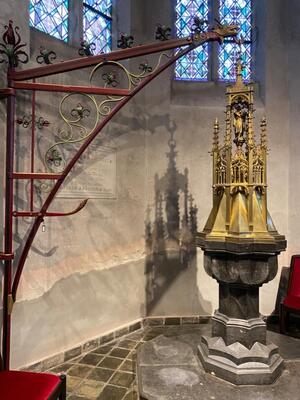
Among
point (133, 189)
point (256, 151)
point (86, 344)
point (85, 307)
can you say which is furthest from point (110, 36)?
point (86, 344)

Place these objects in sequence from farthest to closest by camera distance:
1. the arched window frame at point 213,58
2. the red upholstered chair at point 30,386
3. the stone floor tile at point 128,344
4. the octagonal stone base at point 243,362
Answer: the arched window frame at point 213,58, the stone floor tile at point 128,344, the octagonal stone base at point 243,362, the red upholstered chair at point 30,386

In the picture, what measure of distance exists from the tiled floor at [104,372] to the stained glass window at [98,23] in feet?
9.88

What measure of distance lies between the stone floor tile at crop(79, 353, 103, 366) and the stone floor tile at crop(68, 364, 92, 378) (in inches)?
3.0

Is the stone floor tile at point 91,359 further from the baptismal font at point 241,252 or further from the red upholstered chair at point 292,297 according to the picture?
the red upholstered chair at point 292,297

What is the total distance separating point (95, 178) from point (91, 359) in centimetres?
168

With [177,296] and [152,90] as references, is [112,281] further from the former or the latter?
[152,90]

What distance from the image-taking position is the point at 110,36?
376 cm

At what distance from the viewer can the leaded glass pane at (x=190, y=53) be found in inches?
164

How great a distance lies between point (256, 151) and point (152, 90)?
1.94 m

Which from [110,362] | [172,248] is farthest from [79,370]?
[172,248]

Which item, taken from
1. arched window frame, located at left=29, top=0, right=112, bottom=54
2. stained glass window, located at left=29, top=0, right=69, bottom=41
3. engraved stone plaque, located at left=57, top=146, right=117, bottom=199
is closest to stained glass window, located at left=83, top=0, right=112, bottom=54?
arched window frame, located at left=29, top=0, right=112, bottom=54

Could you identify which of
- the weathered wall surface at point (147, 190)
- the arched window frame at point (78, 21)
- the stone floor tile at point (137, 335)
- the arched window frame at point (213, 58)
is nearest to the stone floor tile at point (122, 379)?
the weathered wall surface at point (147, 190)

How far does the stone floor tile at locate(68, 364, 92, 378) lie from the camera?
2.65m

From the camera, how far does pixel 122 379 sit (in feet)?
8.41
